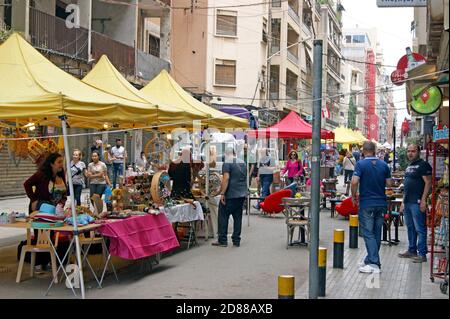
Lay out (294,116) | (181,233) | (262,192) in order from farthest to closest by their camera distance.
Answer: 1. (294,116)
2. (262,192)
3. (181,233)

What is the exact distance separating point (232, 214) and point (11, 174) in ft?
35.2

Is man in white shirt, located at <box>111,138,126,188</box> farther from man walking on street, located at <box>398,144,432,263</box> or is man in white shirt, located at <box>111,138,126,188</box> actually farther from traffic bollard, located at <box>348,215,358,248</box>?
man walking on street, located at <box>398,144,432,263</box>

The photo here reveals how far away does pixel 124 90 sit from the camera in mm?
11758

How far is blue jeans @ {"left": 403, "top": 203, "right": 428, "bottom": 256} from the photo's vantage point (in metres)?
9.98

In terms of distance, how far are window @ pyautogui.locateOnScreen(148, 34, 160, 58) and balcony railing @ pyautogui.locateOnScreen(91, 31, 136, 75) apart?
6605 millimetres

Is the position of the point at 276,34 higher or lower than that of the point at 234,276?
higher

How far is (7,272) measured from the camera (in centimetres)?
937

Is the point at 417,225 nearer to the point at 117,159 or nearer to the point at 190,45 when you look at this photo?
the point at 117,159

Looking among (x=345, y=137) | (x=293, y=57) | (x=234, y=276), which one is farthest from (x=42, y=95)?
(x=293, y=57)

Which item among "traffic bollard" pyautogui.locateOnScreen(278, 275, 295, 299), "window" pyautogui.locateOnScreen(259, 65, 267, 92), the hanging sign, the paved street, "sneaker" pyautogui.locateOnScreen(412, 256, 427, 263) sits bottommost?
the paved street

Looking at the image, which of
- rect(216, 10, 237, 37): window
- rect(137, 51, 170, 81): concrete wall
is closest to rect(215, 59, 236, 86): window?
rect(216, 10, 237, 37): window
